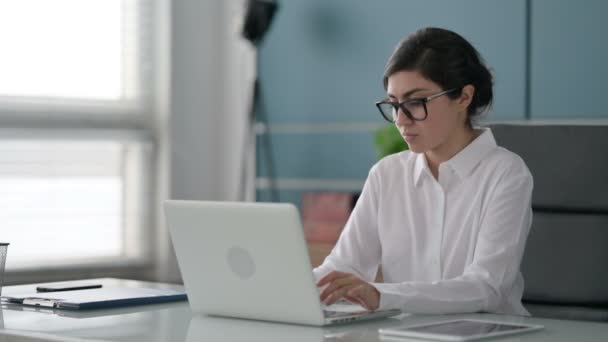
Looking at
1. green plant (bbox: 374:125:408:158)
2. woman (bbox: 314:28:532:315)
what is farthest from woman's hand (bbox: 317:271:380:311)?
green plant (bbox: 374:125:408:158)

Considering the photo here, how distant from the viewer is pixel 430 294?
1.93m

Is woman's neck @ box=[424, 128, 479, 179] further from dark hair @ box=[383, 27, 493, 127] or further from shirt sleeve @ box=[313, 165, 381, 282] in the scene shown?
shirt sleeve @ box=[313, 165, 381, 282]

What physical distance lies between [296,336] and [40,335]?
0.40 m

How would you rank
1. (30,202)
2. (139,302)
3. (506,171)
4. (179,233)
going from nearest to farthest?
(179,233) → (139,302) → (506,171) → (30,202)

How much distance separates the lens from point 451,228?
231cm

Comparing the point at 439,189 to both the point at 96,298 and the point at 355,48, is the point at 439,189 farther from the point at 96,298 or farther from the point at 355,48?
the point at 355,48

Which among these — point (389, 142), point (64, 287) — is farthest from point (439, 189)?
point (389, 142)

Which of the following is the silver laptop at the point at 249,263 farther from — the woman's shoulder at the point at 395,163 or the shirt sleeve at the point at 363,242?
the woman's shoulder at the point at 395,163

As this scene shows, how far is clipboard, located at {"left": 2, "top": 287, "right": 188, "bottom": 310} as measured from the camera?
1999 mm

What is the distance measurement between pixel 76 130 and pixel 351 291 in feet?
10.3

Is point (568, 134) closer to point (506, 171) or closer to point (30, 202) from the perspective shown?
point (506, 171)

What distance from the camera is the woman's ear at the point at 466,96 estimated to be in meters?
2.38

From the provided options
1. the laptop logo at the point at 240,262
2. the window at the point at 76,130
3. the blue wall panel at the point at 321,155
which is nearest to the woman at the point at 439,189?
the laptop logo at the point at 240,262

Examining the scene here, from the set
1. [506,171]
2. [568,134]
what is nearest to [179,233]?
[506,171]
